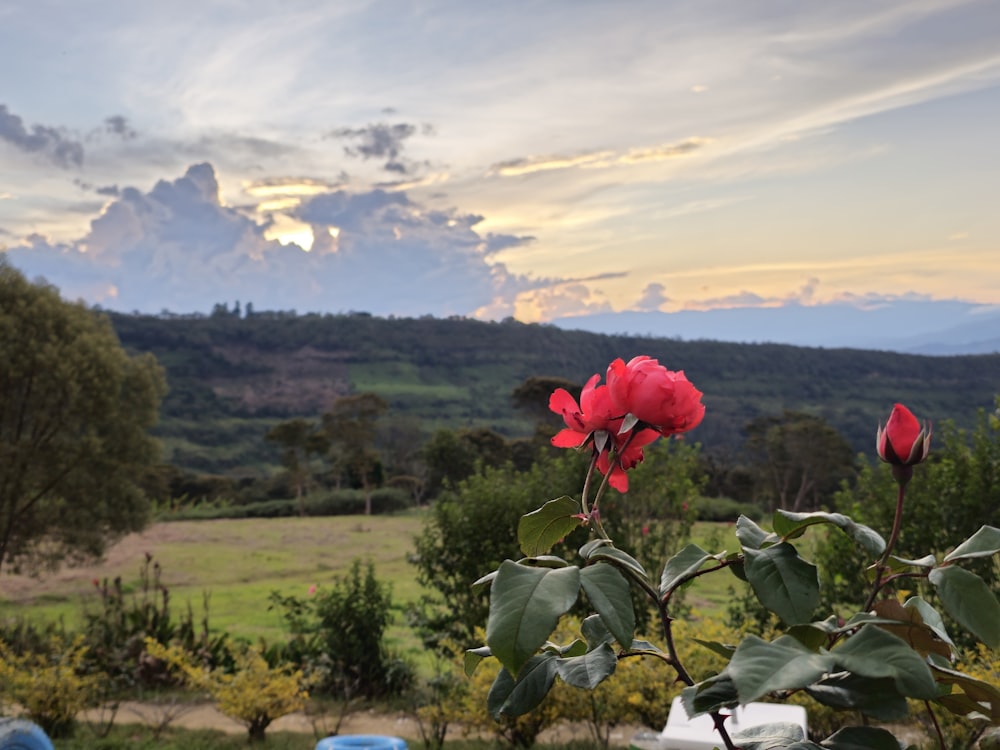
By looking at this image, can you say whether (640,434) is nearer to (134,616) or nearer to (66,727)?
(66,727)

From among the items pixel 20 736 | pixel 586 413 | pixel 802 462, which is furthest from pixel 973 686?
pixel 802 462

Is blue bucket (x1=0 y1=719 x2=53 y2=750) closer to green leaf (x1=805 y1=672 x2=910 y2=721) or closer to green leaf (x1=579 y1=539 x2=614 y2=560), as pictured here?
green leaf (x1=579 y1=539 x2=614 y2=560)

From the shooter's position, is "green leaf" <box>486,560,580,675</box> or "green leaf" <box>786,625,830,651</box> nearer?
"green leaf" <box>486,560,580,675</box>

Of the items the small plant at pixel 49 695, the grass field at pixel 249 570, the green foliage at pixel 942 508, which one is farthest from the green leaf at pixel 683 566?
the small plant at pixel 49 695

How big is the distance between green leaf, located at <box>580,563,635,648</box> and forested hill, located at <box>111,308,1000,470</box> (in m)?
36.1

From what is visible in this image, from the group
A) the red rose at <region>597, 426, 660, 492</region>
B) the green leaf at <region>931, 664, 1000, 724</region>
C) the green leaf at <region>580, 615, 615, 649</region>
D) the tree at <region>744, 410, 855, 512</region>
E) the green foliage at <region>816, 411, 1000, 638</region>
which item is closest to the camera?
the green leaf at <region>931, 664, 1000, 724</region>

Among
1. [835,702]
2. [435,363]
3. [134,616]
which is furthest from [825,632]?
[435,363]

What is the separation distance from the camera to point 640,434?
1.06 meters

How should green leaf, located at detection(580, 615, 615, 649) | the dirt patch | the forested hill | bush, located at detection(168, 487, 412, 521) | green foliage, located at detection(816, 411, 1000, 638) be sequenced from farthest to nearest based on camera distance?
the forested hill
bush, located at detection(168, 487, 412, 521)
green foliage, located at detection(816, 411, 1000, 638)
the dirt patch
green leaf, located at detection(580, 615, 615, 649)

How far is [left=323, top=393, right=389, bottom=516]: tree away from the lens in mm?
29391

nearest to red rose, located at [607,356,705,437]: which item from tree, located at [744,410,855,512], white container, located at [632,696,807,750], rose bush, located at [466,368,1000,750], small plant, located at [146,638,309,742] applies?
rose bush, located at [466,368,1000,750]

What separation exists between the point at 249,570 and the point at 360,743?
1097 centimetres

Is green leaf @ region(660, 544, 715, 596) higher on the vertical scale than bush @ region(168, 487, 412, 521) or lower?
higher

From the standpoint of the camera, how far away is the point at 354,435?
97.6 ft
